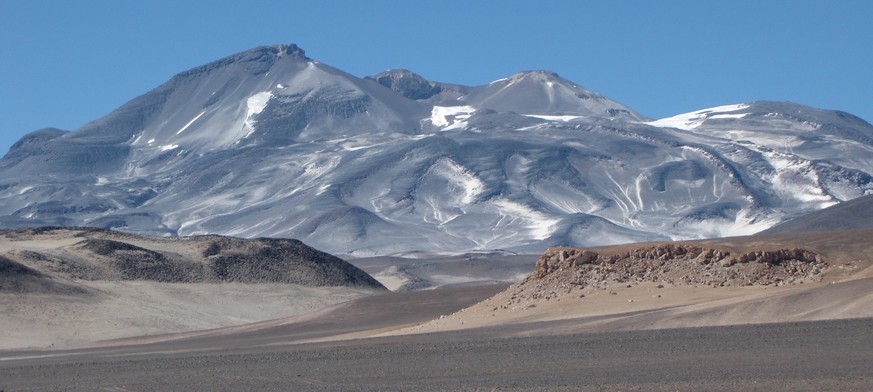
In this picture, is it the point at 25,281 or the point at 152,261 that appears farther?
the point at 152,261

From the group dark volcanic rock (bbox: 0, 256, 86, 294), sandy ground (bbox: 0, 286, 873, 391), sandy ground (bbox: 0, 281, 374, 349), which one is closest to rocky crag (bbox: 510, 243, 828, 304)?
sandy ground (bbox: 0, 286, 873, 391)

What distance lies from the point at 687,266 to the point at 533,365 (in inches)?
686

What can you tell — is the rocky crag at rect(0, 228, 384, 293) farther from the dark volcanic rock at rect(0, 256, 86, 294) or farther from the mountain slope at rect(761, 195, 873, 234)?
the mountain slope at rect(761, 195, 873, 234)

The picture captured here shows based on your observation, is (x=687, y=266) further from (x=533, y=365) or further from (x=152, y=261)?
(x=152, y=261)

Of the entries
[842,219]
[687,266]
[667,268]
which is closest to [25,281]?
[667,268]

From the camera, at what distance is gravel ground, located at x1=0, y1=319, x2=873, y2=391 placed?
24.8 m

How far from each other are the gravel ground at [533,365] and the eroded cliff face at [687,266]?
6.81 meters

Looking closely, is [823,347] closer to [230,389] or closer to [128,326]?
[230,389]

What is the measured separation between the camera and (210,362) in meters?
37.2

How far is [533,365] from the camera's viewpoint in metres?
29.4

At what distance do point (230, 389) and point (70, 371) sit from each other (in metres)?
9.91

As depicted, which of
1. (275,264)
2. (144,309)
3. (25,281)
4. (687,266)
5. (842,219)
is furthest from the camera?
(842,219)

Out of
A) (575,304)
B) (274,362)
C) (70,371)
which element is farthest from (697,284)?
(70,371)

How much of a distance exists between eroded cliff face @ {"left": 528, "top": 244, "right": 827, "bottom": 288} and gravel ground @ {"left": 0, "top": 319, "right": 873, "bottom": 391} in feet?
22.4
